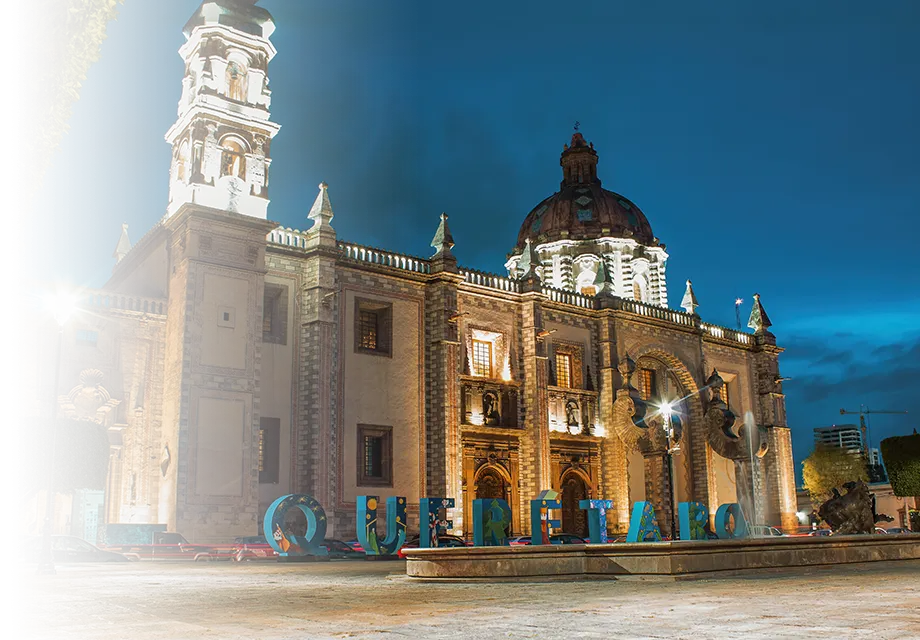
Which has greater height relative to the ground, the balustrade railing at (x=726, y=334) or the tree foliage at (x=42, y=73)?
the balustrade railing at (x=726, y=334)

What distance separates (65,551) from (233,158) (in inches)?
551

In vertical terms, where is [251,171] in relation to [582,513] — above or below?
above

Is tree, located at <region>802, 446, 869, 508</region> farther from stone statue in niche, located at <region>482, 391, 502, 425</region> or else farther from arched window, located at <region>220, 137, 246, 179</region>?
arched window, located at <region>220, 137, 246, 179</region>

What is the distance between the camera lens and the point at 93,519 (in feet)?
86.4

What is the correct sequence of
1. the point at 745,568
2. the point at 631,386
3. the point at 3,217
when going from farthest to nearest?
the point at 631,386 < the point at 745,568 < the point at 3,217

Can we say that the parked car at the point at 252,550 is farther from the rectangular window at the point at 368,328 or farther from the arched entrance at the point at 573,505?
the arched entrance at the point at 573,505

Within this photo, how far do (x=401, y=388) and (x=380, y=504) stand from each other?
441cm

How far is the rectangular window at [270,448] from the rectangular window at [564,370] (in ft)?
45.0

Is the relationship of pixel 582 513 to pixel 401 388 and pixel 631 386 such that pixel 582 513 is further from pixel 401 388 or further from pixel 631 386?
pixel 401 388

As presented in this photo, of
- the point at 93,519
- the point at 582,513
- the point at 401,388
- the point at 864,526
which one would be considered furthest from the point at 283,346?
the point at 864,526

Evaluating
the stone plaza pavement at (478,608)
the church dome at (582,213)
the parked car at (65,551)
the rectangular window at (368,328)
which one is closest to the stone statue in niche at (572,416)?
the rectangular window at (368,328)

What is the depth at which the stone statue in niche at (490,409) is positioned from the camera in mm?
35469

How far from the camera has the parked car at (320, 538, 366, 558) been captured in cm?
2706

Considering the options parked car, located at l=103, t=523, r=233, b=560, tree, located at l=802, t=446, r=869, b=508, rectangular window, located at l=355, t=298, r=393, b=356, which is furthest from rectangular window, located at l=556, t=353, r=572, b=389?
tree, located at l=802, t=446, r=869, b=508
